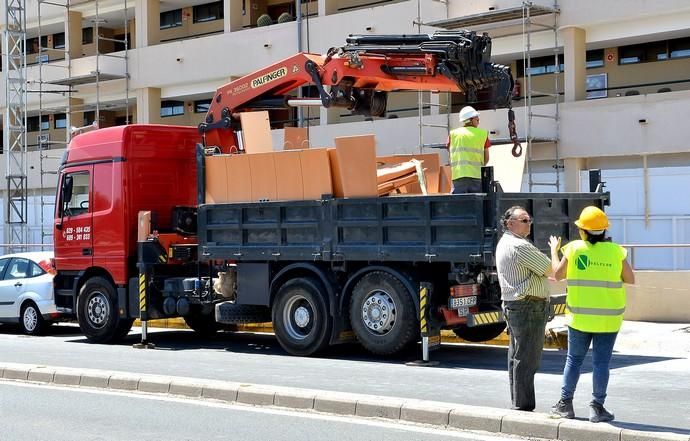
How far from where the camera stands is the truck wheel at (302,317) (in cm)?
1387

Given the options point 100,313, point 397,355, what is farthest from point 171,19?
point 397,355

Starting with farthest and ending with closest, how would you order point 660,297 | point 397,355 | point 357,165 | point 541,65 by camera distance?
point 541,65 < point 660,297 < point 397,355 < point 357,165

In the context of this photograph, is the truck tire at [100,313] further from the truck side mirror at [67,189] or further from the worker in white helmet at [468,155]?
the worker in white helmet at [468,155]

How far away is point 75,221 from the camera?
672 inches

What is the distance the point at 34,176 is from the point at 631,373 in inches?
1139

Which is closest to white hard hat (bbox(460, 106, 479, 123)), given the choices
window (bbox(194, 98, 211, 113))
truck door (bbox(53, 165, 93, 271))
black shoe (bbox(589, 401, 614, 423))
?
black shoe (bbox(589, 401, 614, 423))

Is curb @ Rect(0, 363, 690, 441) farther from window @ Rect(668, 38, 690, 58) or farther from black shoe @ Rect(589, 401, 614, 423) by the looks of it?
window @ Rect(668, 38, 690, 58)

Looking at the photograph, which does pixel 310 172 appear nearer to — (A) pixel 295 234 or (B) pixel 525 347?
(A) pixel 295 234

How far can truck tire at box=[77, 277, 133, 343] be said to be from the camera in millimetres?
16391

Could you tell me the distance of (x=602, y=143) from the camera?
925 inches

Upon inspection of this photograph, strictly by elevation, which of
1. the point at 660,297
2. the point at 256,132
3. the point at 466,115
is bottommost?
the point at 660,297

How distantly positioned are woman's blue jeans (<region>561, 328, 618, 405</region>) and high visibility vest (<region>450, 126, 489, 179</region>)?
4.59 meters

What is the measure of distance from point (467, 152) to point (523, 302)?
160 inches

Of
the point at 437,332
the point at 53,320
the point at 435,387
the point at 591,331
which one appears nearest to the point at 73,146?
the point at 53,320
